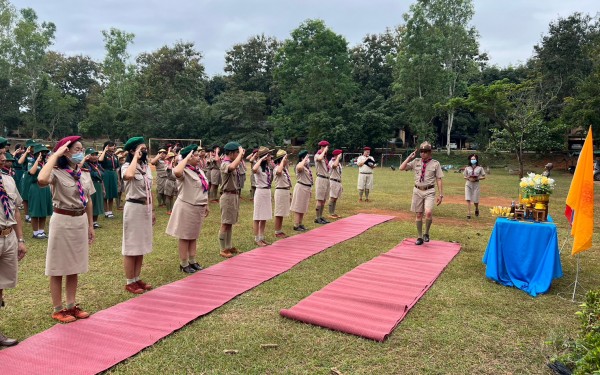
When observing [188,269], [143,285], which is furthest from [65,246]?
[188,269]

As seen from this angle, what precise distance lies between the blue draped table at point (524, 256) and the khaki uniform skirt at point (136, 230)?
4542mm

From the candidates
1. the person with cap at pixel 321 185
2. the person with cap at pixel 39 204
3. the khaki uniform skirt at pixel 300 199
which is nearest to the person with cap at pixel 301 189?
the khaki uniform skirt at pixel 300 199

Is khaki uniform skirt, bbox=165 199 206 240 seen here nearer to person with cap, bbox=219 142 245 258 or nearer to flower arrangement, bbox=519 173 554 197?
person with cap, bbox=219 142 245 258

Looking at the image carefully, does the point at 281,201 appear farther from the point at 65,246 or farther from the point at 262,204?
the point at 65,246

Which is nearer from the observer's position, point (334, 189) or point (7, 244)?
point (7, 244)

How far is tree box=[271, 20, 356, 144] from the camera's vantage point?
37375 mm

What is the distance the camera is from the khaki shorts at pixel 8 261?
358 cm

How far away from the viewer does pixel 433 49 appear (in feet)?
106

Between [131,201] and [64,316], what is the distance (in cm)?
144

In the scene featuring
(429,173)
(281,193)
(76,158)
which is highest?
(76,158)

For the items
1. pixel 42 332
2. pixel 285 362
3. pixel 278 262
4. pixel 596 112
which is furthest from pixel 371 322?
pixel 596 112

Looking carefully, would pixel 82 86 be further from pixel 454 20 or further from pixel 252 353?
pixel 252 353

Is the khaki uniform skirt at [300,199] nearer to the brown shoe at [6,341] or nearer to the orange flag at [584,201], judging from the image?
the orange flag at [584,201]

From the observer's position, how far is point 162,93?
45.1 metres
